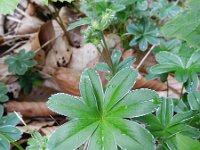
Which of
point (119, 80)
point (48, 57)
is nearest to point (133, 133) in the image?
point (119, 80)

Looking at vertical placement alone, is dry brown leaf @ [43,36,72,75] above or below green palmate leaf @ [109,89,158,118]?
below

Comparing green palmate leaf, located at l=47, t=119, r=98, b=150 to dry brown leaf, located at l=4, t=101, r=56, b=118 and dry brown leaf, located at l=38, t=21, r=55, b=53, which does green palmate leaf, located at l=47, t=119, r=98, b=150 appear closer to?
dry brown leaf, located at l=4, t=101, r=56, b=118

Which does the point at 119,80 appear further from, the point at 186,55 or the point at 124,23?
the point at 124,23

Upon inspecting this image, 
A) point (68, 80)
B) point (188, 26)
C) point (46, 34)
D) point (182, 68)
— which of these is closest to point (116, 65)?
point (182, 68)

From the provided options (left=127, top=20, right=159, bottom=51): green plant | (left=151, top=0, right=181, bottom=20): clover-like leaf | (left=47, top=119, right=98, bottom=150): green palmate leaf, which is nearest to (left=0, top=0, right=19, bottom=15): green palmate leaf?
(left=47, top=119, right=98, bottom=150): green palmate leaf

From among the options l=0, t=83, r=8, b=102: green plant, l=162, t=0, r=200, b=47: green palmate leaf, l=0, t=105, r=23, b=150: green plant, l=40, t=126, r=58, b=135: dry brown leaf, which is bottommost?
l=40, t=126, r=58, b=135: dry brown leaf

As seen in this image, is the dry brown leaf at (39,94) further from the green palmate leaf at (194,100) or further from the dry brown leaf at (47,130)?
the green palmate leaf at (194,100)

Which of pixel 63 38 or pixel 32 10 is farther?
pixel 32 10
